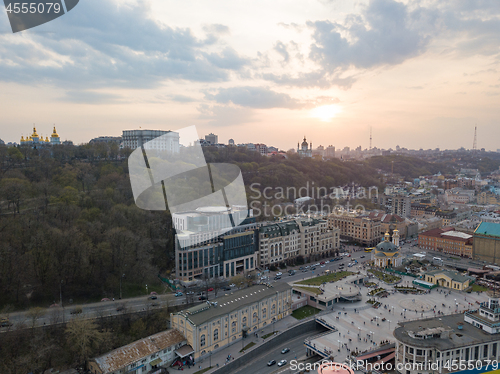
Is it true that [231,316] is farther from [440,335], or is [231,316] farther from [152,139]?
[152,139]

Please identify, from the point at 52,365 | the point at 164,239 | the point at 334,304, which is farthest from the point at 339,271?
the point at 52,365

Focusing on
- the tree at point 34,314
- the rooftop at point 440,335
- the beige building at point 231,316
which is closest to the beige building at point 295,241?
the beige building at point 231,316

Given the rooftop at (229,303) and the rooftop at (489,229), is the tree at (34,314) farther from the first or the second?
the rooftop at (489,229)

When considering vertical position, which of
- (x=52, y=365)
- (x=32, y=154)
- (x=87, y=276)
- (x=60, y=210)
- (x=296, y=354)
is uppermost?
(x=32, y=154)

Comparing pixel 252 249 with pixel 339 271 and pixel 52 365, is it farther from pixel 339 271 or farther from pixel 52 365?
pixel 52 365

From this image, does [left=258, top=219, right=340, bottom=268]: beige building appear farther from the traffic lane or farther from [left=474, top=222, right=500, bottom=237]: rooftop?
[left=474, top=222, right=500, bottom=237]: rooftop

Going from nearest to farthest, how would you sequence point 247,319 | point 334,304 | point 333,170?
point 247,319
point 334,304
point 333,170
